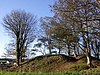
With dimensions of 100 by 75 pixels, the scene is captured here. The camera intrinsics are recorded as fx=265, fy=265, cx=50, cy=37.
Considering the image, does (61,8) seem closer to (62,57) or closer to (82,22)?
(82,22)

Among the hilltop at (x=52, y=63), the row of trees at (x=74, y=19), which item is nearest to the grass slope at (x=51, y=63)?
the hilltop at (x=52, y=63)

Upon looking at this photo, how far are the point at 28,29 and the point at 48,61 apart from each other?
11.7 metres

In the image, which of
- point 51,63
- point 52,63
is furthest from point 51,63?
point 52,63

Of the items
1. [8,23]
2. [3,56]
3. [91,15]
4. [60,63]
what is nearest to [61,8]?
[91,15]

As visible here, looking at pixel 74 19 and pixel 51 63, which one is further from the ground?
pixel 74 19

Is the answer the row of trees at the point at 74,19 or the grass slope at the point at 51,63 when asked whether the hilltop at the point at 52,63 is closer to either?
the grass slope at the point at 51,63

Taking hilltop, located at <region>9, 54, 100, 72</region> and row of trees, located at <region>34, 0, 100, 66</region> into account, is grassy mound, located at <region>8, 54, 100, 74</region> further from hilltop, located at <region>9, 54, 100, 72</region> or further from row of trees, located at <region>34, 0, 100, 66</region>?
row of trees, located at <region>34, 0, 100, 66</region>

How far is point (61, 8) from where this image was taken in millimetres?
27625

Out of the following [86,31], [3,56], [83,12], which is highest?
[83,12]

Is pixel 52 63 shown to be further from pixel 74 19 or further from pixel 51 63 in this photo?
pixel 74 19

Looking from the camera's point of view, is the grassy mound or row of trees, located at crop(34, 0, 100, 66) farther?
the grassy mound

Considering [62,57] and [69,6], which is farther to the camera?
[62,57]

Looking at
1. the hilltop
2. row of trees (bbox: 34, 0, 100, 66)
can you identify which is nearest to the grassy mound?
the hilltop

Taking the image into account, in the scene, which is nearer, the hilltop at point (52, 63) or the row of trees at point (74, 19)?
the row of trees at point (74, 19)
